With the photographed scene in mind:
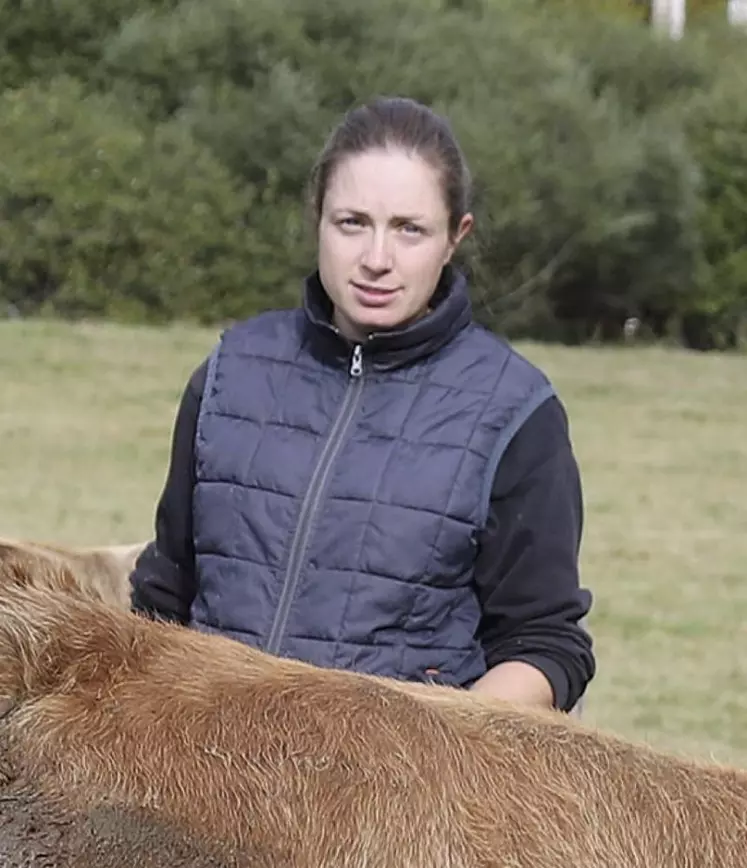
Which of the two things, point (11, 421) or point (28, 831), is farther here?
point (11, 421)

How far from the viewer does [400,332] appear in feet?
9.05

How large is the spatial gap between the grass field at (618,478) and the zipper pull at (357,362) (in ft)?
5.96

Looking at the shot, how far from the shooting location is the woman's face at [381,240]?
2.78 m

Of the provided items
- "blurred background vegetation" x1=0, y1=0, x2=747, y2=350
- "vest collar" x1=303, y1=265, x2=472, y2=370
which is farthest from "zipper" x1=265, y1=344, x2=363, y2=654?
"blurred background vegetation" x1=0, y1=0, x2=747, y2=350

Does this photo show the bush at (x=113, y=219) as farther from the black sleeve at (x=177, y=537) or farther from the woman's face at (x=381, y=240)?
the woman's face at (x=381, y=240)

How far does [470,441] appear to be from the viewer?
269cm

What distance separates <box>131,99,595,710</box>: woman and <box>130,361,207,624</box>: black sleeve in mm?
16

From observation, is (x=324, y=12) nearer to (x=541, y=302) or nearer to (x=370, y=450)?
(x=541, y=302)

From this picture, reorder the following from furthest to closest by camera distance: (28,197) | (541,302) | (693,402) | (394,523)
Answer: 1. (541,302)
2. (28,197)
3. (693,402)
4. (394,523)

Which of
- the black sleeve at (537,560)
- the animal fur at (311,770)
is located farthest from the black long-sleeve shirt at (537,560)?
the animal fur at (311,770)

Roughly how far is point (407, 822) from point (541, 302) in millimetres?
20659

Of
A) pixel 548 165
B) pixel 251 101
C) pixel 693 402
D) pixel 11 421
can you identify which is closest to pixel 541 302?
pixel 548 165

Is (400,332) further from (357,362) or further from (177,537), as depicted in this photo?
(177,537)

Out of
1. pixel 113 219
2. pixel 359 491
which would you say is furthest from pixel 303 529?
pixel 113 219
